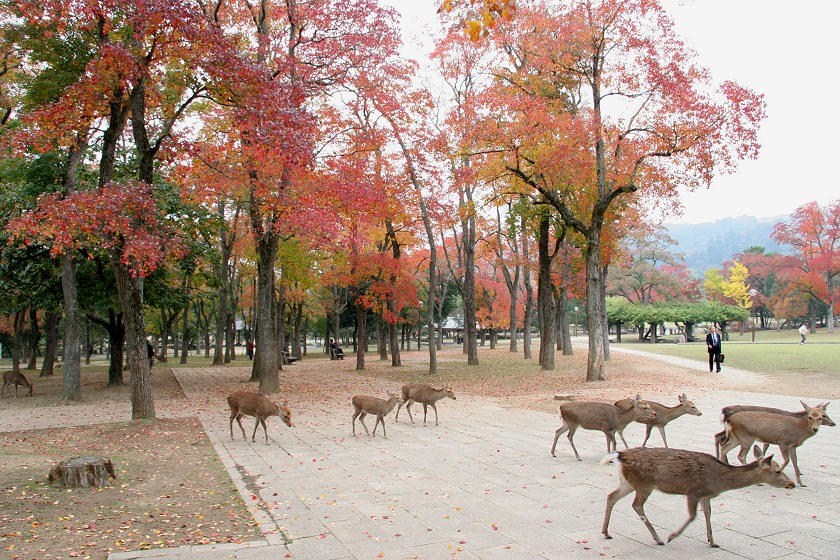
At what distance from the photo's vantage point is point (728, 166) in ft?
59.2

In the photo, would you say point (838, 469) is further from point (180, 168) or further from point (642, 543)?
point (180, 168)

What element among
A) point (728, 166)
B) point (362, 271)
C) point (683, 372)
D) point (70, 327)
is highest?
point (728, 166)

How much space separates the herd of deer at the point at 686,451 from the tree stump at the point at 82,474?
3.32 metres

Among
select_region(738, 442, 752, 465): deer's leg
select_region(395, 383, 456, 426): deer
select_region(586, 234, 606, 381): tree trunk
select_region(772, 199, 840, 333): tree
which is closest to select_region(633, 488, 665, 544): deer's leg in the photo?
select_region(738, 442, 752, 465): deer's leg

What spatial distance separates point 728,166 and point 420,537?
55.2ft

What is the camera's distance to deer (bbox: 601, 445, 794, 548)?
4977 mm

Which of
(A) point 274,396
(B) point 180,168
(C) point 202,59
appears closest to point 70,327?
(A) point 274,396

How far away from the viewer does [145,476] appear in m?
7.89

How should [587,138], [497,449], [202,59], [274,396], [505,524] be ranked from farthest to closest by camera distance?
[587,138]
[274,396]
[202,59]
[497,449]
[505,524]

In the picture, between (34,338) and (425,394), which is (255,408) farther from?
(34,338)

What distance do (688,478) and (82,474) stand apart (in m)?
6.73

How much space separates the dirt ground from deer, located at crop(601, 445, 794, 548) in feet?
11.3

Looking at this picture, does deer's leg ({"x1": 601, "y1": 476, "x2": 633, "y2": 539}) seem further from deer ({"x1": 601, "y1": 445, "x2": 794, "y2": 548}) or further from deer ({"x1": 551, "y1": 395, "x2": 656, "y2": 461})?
deer ({"x1": 551, "y1": 395, "x2": 656, "y2": 461})

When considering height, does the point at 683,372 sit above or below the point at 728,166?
below
